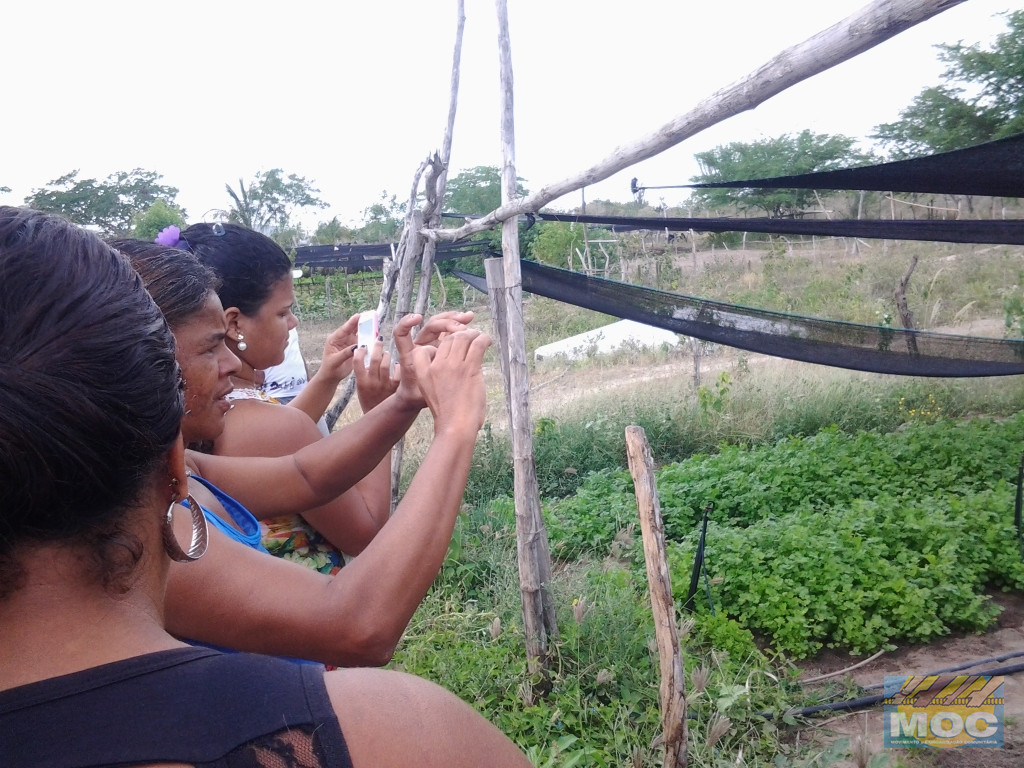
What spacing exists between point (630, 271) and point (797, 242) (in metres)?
8.05

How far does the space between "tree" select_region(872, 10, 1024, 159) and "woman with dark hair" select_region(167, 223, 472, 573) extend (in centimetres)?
1393

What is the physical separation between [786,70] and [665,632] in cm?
147

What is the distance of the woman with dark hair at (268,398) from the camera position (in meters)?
1.67

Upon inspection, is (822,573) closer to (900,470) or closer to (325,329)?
(900,470)

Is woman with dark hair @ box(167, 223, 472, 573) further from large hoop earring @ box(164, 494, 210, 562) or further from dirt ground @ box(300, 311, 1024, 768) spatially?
dirt ground @ box(300, 311, 1024, 768)

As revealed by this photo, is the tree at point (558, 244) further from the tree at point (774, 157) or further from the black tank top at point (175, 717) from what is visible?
the black tank top at point (175, 717)

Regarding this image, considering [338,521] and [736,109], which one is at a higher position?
[736,109]

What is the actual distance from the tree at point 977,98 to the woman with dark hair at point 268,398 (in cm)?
1393

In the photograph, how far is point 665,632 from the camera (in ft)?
7.02

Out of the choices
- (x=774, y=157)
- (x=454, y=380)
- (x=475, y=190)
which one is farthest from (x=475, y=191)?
(x=454, y=380)

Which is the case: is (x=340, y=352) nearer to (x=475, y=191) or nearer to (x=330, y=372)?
(x=330, y=372)

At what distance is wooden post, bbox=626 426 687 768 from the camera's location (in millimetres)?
2131

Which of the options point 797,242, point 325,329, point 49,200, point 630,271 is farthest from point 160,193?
point 797,242

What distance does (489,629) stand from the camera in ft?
10.8
